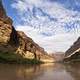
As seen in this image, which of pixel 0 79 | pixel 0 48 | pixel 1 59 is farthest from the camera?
pixel 0 48

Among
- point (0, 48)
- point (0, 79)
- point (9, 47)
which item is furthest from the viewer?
point (9, 47)

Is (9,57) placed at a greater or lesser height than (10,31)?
lesser

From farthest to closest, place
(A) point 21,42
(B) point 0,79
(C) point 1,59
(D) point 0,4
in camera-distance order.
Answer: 1. (A) point 21,42
2. (D) point 0,4
3. (C) point 1,59
4. (B) point 0,79

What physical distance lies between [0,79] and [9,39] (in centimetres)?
11454

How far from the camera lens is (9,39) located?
14850cm

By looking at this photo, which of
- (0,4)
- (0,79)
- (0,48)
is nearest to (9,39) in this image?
(0,48)

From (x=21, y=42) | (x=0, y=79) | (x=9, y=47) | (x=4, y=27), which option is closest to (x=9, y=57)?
(x=9, y=47)

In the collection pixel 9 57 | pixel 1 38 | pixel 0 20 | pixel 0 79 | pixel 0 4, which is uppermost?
pixel 0 4

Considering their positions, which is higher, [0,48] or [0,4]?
[0,4]

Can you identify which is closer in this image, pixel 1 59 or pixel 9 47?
pixel 1 59

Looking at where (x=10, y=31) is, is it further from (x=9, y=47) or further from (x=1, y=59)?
(x=1, y=59)

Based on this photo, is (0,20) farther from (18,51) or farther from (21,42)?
(21,42)

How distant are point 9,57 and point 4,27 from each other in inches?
793

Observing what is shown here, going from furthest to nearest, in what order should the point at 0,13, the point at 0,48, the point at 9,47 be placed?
the point at 0,13
the point at 9,47
the point at 0,48
